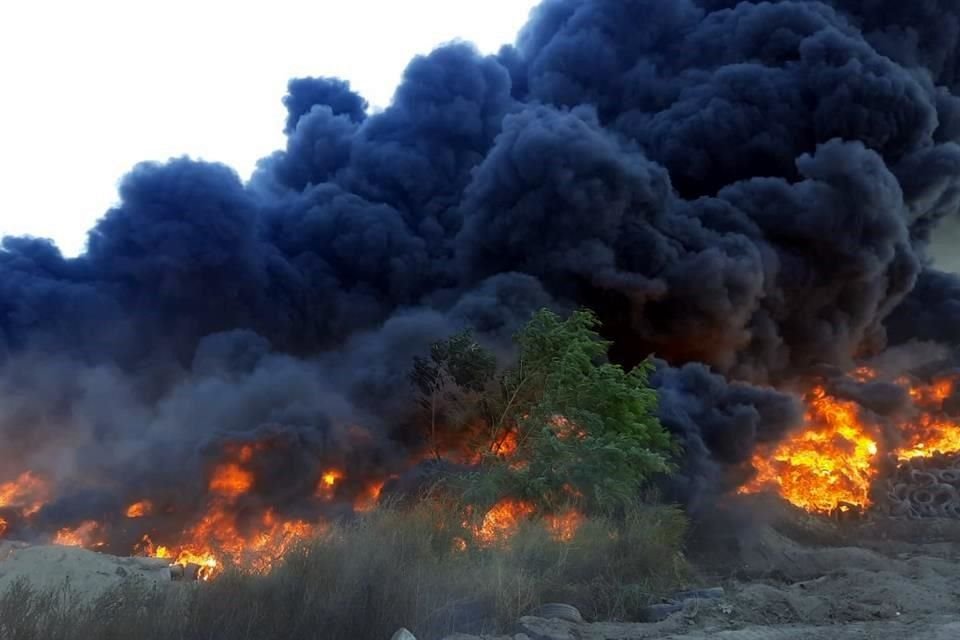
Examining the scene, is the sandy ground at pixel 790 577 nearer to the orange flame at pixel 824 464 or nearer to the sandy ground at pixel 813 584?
the sandy ground at pixel 813 584

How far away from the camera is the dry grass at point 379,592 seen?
27.0ft

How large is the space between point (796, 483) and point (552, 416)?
12.0 metres

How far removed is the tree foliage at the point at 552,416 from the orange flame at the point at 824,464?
665cm

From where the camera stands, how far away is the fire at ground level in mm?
21906

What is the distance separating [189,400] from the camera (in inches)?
1062

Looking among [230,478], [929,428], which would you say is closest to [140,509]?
[230,478]

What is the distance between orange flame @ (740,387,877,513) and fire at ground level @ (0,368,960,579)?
30mm

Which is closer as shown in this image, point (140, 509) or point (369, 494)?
point (140, 509)

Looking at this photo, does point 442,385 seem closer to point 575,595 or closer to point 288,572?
point 575,595

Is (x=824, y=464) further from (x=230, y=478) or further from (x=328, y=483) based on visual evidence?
(x=230, y=478)

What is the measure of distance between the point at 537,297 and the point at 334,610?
20.7 metres

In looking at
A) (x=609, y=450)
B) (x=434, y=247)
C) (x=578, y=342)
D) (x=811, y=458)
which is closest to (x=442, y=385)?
(x=578, y=342)

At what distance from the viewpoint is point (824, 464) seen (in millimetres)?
25625

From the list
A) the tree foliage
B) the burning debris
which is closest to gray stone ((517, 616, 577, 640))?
the tree foliage
